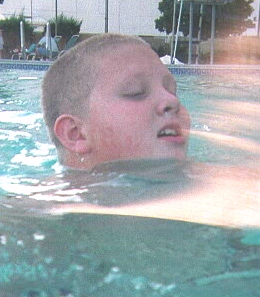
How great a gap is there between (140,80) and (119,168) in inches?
11.4

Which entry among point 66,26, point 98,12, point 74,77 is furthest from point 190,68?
point 66,26

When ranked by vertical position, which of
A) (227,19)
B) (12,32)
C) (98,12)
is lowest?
(12,32)

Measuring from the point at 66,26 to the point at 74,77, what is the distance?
21.6 meters

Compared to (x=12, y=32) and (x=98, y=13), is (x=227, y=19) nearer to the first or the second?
(x=98, y=13)

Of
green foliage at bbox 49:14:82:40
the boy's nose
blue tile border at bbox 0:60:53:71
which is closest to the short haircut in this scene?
the boy's nose

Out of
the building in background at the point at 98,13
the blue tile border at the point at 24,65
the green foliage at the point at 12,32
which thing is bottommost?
the blue tile border at the point at 24,65

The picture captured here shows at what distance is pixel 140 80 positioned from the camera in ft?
6.05

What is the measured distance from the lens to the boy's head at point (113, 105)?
180 centimetres

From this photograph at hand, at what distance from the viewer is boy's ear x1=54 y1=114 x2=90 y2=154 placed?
197 cm

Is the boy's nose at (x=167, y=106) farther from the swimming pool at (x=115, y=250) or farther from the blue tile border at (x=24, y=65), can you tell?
the blue tile border at (x=24, y=65)

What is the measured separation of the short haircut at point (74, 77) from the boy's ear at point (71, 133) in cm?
3

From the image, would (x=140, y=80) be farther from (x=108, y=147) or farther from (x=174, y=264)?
(x=174, y=264)

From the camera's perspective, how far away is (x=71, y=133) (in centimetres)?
200

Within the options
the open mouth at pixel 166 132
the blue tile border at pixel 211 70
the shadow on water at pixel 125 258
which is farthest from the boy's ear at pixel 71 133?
the blue tile border at pixel 211 70
